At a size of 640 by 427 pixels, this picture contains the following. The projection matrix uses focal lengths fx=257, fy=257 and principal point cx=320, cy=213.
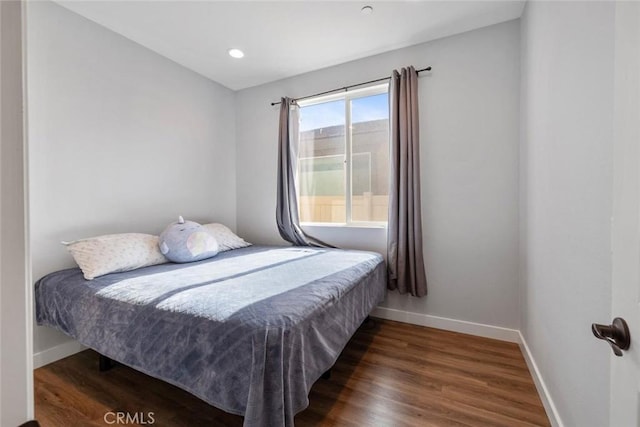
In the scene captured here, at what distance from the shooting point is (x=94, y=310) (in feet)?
4.77

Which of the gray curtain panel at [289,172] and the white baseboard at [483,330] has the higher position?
the gray curtain panel at [289,172]

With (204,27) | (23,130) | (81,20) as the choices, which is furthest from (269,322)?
(81,20)

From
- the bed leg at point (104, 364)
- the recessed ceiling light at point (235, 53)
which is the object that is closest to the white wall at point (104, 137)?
the bed leg at point (104, 364)

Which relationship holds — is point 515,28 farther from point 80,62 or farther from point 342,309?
point 80,62

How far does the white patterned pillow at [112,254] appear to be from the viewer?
1.74m

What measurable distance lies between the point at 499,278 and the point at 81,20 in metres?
3.99

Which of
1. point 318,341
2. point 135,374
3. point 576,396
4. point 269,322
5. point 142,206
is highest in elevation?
point 142,206

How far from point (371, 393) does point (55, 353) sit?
7.48 feet

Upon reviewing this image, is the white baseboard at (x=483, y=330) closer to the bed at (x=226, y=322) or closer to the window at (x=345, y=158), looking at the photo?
the bed at (x=226, y=322)

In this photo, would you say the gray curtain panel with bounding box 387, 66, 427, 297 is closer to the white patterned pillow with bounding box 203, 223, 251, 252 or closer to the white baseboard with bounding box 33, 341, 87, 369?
the white patterned pillow with bounding box 203, 223, 251, 252

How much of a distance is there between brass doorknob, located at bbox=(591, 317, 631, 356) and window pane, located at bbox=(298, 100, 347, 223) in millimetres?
2320

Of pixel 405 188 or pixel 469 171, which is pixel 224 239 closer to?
pixel 405 188

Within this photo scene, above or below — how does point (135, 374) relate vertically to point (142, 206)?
below

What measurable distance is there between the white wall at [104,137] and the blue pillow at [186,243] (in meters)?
0.49
